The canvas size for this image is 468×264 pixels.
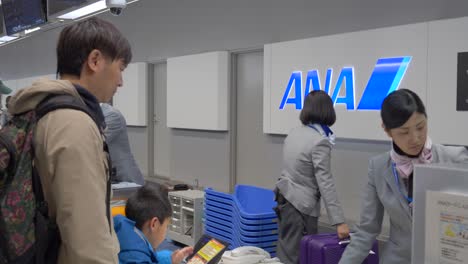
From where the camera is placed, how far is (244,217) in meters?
4.09

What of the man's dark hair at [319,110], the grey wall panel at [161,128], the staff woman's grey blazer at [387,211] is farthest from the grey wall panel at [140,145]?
the staff woman's grey blazer at [387,211]

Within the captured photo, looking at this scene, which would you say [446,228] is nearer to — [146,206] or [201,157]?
[146,206]

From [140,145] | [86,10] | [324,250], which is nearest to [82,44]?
[324,250]

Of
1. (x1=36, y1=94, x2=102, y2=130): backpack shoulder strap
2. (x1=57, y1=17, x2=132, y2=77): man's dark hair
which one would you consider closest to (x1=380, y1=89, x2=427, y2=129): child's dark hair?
(x1=57, y1=17, x2=132, y2=77): man's dark hair

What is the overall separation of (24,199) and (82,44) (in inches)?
17.7

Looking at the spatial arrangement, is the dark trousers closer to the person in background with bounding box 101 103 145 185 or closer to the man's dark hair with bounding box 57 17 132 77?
the person in background with bounding box 101 103 145 185

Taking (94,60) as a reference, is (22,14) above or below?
above

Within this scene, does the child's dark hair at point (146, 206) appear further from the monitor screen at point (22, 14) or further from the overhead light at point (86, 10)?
the monitor screen at point (22, 14)

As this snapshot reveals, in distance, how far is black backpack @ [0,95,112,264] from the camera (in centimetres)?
111

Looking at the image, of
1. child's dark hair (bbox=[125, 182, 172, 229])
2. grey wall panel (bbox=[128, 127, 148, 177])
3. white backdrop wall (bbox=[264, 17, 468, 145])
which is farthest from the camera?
grey wall panel (bbox=[128, 127, 148, 177])

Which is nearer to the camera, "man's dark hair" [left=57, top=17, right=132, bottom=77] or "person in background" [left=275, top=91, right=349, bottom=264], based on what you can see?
"man's dark hair" [left=57, top=17, right=132, bottom=77]

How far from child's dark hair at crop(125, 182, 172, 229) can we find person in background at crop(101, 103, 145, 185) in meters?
1.20

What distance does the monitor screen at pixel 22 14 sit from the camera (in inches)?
200

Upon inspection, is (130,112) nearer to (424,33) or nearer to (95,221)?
(424,33)
